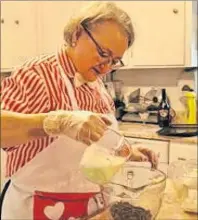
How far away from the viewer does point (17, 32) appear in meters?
3.19

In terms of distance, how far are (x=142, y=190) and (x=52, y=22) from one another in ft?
7.97

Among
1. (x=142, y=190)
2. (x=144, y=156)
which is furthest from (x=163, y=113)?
(x=142, y=190)

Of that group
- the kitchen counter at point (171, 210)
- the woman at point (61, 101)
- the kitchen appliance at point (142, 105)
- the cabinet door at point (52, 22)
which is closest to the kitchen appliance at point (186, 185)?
the kitchen counter at point (171, 210)

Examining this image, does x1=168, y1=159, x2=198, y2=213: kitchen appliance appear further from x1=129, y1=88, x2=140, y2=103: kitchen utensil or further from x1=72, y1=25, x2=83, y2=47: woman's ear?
x1=129, y1=88, x2=140, y2=103: kitchen utensil

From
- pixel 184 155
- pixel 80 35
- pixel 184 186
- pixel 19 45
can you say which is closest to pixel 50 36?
pixel 19 45

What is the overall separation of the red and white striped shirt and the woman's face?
5cm

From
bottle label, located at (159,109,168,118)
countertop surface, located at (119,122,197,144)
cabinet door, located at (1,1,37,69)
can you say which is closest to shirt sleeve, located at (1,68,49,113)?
countertop surface, located at (119,122,197,144)

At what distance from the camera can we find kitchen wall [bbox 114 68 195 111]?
290 centimetres

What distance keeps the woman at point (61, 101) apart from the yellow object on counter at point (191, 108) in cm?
158

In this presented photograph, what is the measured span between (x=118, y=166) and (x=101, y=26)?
0.41m

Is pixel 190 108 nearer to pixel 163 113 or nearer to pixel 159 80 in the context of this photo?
pixel 163 113

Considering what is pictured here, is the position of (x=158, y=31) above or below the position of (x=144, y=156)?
above

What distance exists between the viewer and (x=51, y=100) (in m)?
1.08

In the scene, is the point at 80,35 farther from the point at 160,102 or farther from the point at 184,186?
the point at 160,102
